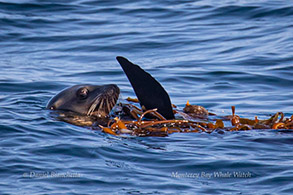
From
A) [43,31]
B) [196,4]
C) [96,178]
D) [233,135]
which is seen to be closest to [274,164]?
[233,135]

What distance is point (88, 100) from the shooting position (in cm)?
855

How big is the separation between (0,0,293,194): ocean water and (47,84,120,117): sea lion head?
378 mm

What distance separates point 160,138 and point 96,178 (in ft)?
5.81

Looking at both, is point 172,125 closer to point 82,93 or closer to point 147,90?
point 147,90

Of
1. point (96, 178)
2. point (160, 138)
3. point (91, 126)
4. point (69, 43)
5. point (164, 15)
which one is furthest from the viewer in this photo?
point (164, 15)

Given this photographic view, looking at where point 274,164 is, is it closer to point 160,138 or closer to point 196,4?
point 160,138

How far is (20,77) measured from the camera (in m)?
11.9

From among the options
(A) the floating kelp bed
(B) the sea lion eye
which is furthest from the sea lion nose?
(A) the floating kelp bed

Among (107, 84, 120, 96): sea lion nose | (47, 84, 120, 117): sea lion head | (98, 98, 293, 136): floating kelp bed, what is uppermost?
(107, 84, 120, 96): sea lion nose

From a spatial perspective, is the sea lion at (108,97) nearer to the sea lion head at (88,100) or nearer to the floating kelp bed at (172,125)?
the sea lion head at (88,100)

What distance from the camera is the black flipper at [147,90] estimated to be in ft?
25.4

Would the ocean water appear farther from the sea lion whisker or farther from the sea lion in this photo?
the sea lion whisker

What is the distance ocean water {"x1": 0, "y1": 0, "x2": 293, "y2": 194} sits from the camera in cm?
579

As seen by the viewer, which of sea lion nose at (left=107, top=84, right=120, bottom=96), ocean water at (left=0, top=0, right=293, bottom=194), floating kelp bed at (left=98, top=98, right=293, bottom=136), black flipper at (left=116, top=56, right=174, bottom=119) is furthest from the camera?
sea lion nose at (left=107, top=84, right=120, bottom=96)
